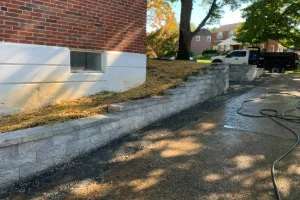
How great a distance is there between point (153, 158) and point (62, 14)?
2.91 metres

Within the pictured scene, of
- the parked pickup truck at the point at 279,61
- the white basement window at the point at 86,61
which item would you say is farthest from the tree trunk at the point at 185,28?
the parked pickup truck at the point at 279,61

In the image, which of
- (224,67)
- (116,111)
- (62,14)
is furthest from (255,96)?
(62,14)

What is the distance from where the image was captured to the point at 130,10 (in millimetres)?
5684

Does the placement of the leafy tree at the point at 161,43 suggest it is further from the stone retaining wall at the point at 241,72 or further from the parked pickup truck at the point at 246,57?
the parked pickup truck at the point at 246,57

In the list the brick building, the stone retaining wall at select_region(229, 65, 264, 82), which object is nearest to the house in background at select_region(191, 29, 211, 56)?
the stone retaining wall at select_region(229, 65, 264, 82)

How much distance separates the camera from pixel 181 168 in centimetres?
327

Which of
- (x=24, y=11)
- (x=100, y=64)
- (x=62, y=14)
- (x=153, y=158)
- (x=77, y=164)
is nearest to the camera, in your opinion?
(x=77, y=164)

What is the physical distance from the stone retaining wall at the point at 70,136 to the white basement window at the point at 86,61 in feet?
4.20

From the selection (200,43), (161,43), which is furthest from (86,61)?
(200,43)

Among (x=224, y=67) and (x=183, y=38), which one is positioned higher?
(x=183, y=38)

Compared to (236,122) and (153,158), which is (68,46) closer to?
(153,158)

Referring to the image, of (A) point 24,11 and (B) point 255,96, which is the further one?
(B) point 255,96

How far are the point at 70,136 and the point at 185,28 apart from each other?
901 cm

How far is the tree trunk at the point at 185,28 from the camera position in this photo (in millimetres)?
10852
